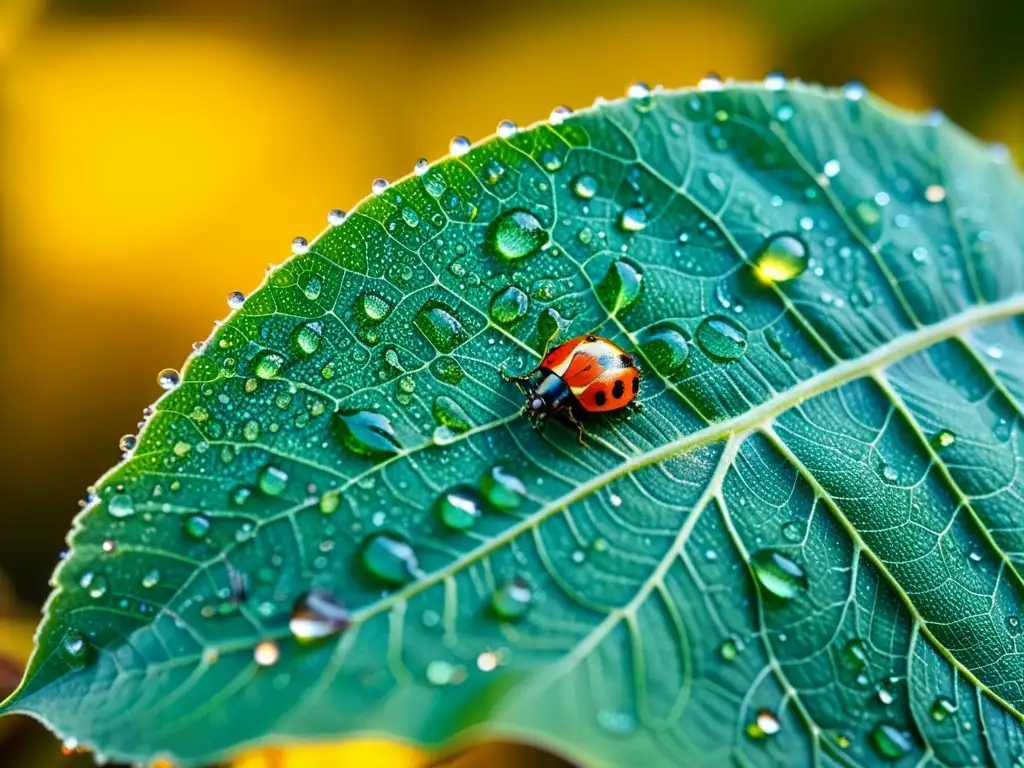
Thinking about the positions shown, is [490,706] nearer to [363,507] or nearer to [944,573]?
[363,507]

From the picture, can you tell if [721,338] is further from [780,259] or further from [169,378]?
[169,378]

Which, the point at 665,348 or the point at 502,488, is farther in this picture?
the point at 665,348

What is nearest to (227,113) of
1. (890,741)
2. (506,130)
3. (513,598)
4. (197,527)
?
(506,130)

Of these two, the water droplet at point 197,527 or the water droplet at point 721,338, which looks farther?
the water droplet at point 721,338

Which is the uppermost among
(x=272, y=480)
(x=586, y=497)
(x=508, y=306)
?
(x=508, y=306)

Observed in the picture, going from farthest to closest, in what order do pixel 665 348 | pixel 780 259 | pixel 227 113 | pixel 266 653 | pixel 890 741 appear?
pixel 227 113, pixel 780 259, pixel 665 348, pixel 890 741, pixel 266 653

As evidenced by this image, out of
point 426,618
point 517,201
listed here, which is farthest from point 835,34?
point 426,618

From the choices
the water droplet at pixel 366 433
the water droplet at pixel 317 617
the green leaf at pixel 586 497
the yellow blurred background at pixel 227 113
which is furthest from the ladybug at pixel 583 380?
the yellow blurred background at pixel 227 113

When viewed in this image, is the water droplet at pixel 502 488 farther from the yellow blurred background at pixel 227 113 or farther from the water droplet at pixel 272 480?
the yellow blurred background at pixel 227 113
